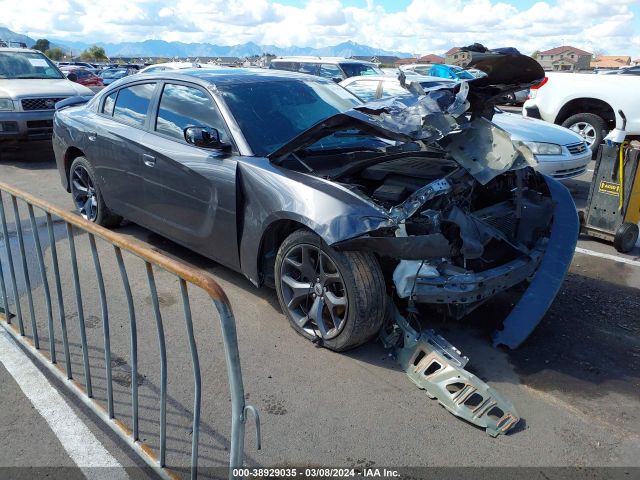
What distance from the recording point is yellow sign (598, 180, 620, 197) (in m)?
5.48

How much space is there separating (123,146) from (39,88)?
6.30m

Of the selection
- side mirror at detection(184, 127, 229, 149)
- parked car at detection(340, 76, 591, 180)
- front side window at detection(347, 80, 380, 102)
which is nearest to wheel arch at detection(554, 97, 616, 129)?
parked car at detection(340, 76, 591, 180)

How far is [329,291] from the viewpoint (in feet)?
11.1

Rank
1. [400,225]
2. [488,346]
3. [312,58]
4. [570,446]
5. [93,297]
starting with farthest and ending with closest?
[312,58]
[93,297]
[488,346]
[400,225]
[570,446]

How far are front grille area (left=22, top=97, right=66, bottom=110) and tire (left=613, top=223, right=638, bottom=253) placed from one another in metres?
9.15

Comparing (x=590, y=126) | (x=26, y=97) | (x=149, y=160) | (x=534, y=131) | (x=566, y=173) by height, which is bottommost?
(x=566, y=173)

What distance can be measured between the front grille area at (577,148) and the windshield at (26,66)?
389 inches

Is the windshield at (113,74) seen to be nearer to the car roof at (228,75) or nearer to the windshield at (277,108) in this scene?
the car roof at (228,75)

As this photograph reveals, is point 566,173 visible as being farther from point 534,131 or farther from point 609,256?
point 609,256

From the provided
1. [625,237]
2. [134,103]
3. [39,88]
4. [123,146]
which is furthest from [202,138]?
[39,88]

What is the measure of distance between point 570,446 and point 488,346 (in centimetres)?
100

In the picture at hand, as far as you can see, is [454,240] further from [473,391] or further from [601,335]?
[601,335]

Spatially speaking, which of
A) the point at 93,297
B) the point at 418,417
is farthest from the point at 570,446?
the point at 93,297

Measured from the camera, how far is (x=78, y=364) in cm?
326
